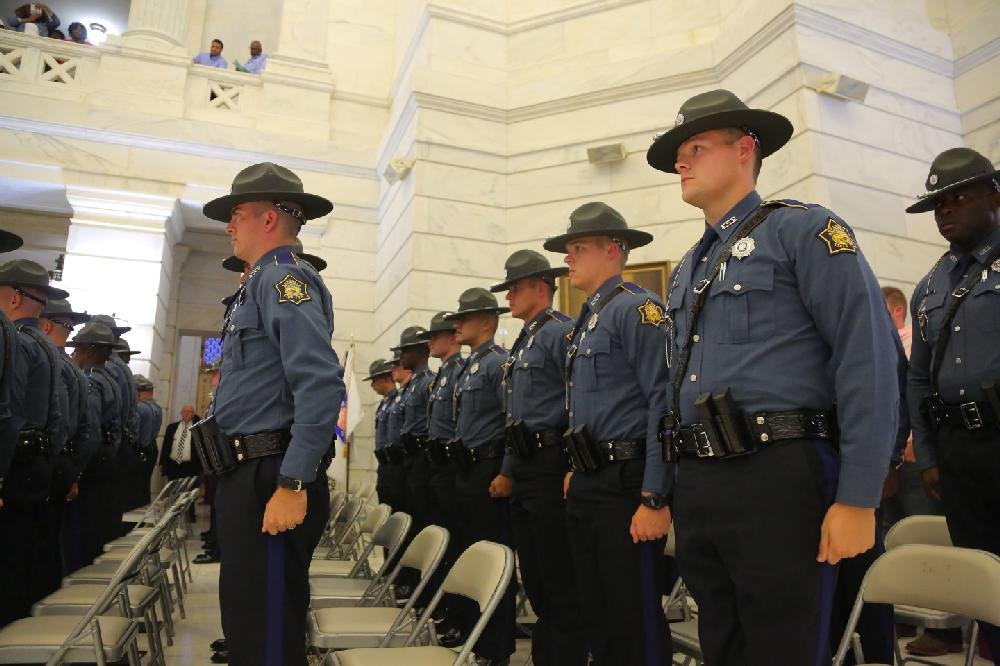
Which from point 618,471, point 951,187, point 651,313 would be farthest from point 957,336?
point 618,471

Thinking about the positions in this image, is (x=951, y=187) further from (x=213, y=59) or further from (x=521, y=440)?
(x=213, y=59)

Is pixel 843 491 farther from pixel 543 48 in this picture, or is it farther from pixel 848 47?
pixel 543 48

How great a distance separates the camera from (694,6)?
8.07 meters

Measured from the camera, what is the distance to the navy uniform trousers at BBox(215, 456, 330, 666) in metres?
2.10

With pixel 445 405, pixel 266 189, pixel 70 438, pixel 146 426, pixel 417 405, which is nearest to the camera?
pixel 266 189

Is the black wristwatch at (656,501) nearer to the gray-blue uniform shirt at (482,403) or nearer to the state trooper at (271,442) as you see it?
the state trooper at (271,442)

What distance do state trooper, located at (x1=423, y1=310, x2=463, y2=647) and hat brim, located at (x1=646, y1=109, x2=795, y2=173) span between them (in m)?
2.89

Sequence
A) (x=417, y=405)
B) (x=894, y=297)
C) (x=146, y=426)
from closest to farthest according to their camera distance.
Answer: (x=894, y=297) → (x=417, y=405) → (x=146, y=426)

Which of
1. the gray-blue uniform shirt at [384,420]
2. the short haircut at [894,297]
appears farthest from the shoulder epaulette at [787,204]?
the gray-blue uniform shirt at [384,420]

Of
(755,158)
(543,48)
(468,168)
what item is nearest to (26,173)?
(468,168)

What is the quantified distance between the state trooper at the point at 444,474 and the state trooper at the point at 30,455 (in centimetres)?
210

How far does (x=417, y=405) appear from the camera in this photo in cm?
582

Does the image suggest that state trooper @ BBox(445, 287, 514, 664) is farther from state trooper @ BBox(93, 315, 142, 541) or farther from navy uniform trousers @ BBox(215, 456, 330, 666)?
state trooper @ BBox(93, 315, 142, 541)

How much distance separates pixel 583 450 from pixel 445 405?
229 cm
